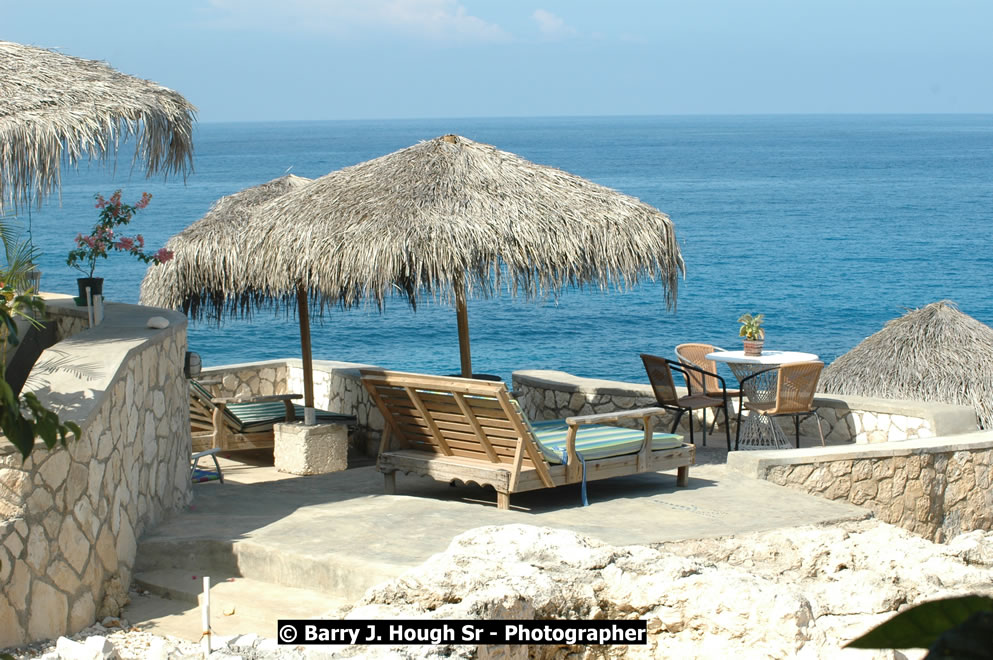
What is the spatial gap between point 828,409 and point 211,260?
17.5ft

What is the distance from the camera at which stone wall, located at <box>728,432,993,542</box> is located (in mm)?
7539

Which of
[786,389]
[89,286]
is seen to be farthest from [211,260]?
[786,389]

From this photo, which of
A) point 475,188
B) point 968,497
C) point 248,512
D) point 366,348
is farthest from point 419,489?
point 366,348

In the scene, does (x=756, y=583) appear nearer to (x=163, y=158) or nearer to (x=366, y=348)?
(x=163, y=158)

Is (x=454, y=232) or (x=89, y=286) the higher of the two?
(x=454, y=232)

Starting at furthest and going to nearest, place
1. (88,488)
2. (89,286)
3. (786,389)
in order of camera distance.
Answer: (786,389)
(89,286)
(88,488)

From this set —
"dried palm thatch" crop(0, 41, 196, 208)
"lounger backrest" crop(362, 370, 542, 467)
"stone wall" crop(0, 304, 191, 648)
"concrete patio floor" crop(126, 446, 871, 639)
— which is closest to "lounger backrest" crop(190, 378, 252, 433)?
"concrete patio floor" crop(126, 446, 871, 639)

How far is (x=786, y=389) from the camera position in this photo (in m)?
8.61

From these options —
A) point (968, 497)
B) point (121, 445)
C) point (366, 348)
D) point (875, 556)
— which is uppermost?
point (121, 445)

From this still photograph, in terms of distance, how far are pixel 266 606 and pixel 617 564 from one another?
5.43ft

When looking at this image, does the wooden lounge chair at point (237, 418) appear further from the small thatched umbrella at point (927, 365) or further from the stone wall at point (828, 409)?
the small thatched umbrella at point (927, 365)

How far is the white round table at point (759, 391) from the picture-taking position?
8.83 metres

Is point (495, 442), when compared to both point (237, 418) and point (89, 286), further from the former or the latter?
point (237, 418)

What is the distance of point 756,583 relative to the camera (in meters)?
4.29
